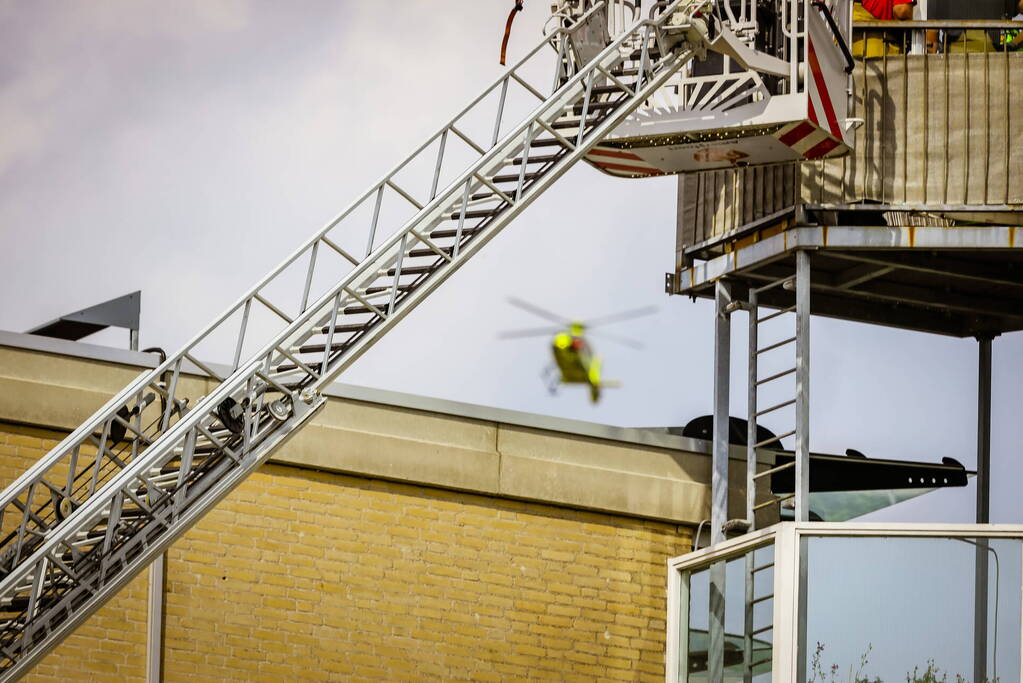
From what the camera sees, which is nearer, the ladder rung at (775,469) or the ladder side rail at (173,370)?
the ladder side rail at (173,370)

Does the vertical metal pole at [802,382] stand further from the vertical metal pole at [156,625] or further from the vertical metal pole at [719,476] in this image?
the vertical metal pole at [156,625]

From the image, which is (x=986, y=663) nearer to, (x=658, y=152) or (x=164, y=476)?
(x=658, y=152)

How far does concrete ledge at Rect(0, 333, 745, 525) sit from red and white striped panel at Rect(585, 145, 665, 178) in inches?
111

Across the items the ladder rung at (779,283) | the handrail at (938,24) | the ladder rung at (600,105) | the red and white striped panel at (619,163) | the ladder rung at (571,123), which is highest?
the handrail at (938,24)

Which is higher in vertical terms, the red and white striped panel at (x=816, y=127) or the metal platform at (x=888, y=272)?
the red and white striped panel at (x=816, y=127)

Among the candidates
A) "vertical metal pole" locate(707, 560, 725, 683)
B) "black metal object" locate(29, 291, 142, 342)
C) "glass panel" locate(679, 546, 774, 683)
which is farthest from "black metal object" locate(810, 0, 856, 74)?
"black metal object" locate(29, 291, 142, 342)

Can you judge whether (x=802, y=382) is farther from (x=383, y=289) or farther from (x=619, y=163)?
(x=383, y=289)

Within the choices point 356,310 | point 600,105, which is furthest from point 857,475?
point 356,310

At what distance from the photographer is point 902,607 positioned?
17688 millimetres

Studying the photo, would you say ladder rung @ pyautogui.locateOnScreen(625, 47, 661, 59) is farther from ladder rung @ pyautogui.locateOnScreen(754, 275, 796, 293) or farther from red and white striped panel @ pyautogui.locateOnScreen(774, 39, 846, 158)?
ladder rung @ pyautogui.locateOnScreen(754, 275, 796, 293)

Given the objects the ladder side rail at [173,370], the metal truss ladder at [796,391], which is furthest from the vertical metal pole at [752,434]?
the ladder side rail at [173,370]

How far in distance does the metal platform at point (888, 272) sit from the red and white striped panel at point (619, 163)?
4.52ft

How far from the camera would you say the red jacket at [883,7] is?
63.9 ft

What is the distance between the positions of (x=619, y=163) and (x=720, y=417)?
3.19 m
